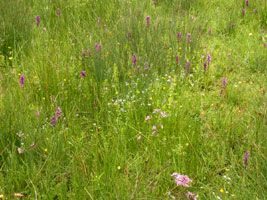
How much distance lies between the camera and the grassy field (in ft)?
6.39

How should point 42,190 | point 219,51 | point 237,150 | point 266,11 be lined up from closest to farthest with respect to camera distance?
point 42,190, point 237,150, point 219,51, point 266,11

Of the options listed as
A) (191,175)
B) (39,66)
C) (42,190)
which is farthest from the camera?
(39,66)

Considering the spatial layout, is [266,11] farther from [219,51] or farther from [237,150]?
[237,150]

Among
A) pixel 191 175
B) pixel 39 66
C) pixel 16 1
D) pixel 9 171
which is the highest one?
pixel 16 1

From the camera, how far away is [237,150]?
2.30 m

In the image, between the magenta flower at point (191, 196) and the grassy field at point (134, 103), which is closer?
the magenta flower at point (191, 196)

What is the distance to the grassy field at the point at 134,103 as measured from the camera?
1946mm

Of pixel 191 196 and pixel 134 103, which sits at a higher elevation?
pixel 134 103

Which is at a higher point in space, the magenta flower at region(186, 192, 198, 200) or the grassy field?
the grassy field

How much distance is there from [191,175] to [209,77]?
1606 millimetres

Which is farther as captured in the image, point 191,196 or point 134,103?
point 134,103

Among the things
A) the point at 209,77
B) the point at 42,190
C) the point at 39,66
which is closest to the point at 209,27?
the point at 209,77

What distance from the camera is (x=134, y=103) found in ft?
9.32

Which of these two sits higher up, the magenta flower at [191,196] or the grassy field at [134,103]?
the grassy field at [134,103]
